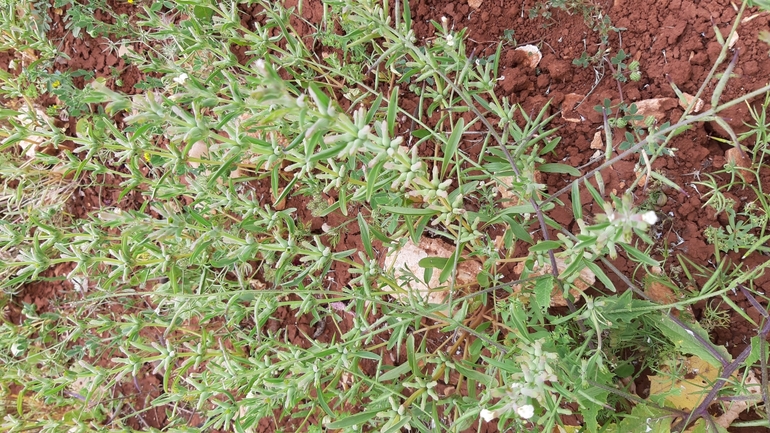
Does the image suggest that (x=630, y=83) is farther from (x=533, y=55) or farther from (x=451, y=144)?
(x=451, y=144)

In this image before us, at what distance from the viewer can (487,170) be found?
244cm

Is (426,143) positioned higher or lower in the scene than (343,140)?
lower

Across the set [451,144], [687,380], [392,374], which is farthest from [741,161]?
[392,374]

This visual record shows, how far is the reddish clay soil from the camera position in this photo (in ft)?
9.00

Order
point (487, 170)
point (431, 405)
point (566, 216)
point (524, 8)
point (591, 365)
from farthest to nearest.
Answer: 1. point (524, 8)
2. point (566, 216)
3. point (487, 170)
4. point (431, 405)
5. point (591, 365)

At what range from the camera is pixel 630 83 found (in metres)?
2.97

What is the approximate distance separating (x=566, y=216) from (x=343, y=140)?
6.04 ft

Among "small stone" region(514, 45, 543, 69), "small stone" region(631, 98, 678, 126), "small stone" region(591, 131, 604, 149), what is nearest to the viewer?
"small stone" region(631, 98, 678, 126)

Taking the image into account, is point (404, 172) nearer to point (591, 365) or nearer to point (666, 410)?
point (591, 365)

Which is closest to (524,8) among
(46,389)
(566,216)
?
(566,216)

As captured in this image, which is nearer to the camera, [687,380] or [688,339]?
[688,339]

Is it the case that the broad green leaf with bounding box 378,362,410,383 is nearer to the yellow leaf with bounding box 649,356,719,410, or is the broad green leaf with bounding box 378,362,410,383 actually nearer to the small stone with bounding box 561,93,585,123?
the yellow leaf with bounding box 649,356,719,410

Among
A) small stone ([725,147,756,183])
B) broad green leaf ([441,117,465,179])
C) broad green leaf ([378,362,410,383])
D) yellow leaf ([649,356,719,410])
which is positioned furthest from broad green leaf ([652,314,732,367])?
broad green leaf ([441,117,465,179])

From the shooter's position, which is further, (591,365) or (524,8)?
(524,8)
